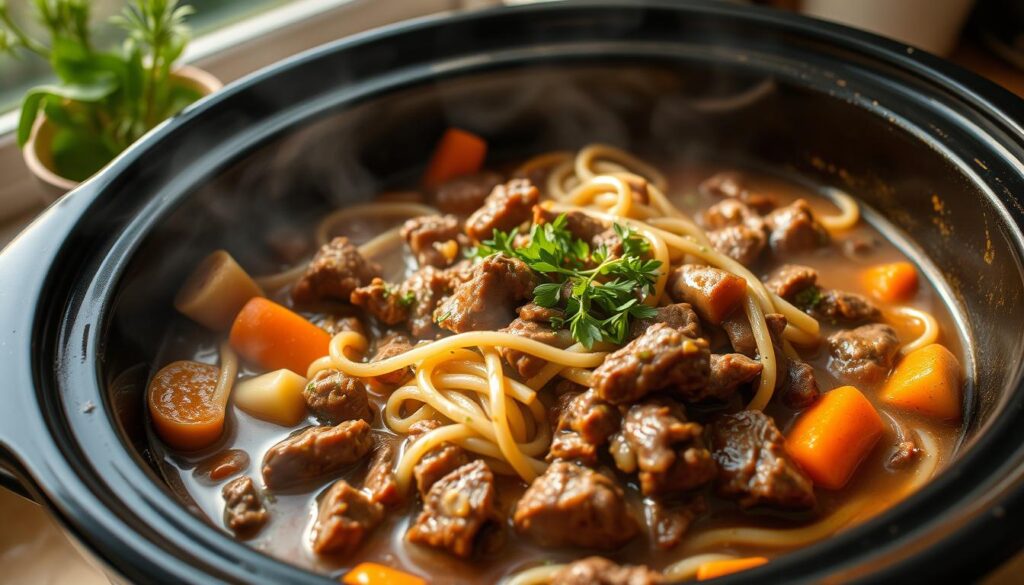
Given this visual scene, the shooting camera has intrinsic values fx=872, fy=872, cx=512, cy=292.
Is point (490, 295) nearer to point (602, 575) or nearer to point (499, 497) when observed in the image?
point (499, 497)

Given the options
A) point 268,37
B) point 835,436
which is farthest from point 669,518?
point 268,37

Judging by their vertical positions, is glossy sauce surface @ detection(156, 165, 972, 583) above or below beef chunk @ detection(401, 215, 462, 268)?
below

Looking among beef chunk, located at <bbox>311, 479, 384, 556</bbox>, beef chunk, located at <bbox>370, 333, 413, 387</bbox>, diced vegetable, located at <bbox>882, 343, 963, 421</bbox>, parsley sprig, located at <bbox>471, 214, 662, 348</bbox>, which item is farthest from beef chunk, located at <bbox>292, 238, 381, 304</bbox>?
diced vegetable, located at <bbox>882, 343, 963, 421</bbox>

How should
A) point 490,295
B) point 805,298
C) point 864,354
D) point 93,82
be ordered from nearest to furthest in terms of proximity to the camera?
1. point 490,295
2. point 864,354
3. point 805,298
4. point 93,82

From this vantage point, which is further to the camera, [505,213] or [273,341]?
[505,213]

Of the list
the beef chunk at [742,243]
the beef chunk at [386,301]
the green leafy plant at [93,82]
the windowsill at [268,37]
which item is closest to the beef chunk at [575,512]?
the beef chunk at [386,301]

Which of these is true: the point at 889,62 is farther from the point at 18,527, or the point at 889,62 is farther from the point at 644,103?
the point at 18,527

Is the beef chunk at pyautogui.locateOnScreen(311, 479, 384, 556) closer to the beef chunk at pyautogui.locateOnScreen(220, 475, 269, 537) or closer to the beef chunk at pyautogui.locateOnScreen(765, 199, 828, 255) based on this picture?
the beef chunk at pyautogui.locateOnScreen(220, 475, 269, 537)
